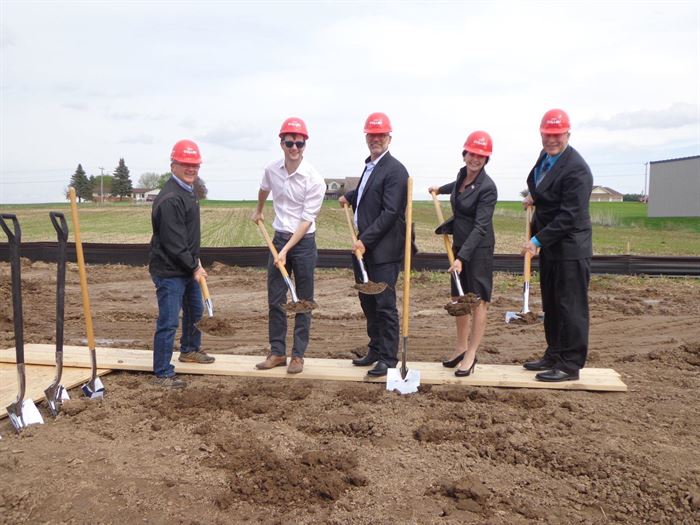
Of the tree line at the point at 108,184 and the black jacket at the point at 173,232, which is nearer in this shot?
the black jacket at the point at 173,232

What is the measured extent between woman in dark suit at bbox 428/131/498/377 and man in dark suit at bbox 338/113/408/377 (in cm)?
52

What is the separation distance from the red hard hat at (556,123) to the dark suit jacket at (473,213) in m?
0.65

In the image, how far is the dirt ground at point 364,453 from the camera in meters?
3.59

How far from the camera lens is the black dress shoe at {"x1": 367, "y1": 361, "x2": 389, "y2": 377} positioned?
19.1ft

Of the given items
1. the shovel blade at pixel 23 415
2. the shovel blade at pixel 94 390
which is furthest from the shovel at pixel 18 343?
the shovel blade at pixel 94 390

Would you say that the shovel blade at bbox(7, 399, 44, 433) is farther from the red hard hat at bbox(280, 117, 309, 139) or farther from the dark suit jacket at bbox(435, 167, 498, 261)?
the dark suit jacket at bbox(435, 167, 498, 261)

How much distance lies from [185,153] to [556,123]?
10.8 feet

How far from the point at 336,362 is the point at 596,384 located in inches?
98.2

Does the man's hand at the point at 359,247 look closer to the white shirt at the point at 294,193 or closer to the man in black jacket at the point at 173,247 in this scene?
the white shirt at the point at 294,193

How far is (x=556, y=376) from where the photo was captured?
225 inches

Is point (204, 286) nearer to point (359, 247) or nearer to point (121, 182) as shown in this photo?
point (359, 247)

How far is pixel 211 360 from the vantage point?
6.25 m

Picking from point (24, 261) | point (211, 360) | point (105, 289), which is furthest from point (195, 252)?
point (24, 261)

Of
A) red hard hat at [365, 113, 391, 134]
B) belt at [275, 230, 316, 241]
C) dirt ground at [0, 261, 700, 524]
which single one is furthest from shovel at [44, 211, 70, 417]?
red hard hat at [365, 113, 391, 134]
